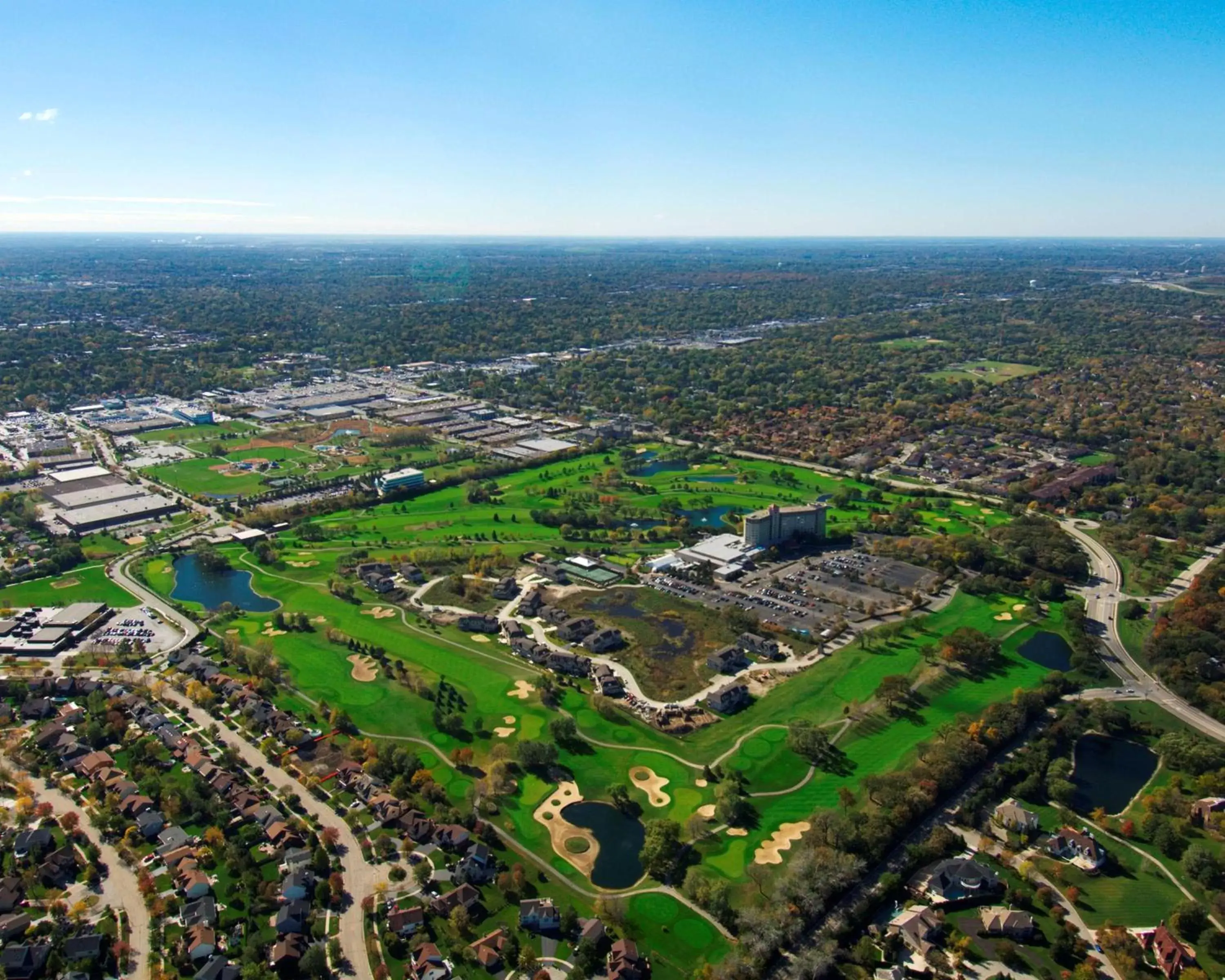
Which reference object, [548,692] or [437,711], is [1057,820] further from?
[437,711]

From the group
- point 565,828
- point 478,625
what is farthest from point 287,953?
point 478,625

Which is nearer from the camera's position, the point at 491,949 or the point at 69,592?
the point at 491,949

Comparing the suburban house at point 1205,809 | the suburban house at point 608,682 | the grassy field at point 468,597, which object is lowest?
the grassy field at point 468,597

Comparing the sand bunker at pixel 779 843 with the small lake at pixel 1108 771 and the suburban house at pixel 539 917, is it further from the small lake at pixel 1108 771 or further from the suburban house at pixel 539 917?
the small lake at pixel 1108 771

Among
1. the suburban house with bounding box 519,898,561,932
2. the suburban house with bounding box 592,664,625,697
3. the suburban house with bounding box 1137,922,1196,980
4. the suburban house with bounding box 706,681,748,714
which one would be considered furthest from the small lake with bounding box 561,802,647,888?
the suburban house with bounding box 1137,922,1196,980

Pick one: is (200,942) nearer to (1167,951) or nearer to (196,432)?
(1167,951)

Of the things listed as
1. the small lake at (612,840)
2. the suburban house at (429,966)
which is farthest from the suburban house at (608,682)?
the suburban house at (429,966)

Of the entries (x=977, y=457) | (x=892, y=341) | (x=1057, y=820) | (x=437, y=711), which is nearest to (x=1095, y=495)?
(x=977, y=457)
